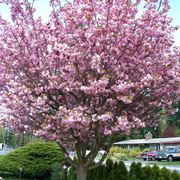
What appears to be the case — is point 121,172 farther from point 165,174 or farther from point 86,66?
point 86,66

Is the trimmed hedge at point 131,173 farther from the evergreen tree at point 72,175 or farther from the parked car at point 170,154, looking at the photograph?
the parked car at point 170,154

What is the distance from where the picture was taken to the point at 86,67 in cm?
735

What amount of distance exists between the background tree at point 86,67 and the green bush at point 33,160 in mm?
7928

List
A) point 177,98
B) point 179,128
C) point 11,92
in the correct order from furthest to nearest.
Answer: point 179,128, point 177,98, point 11,92

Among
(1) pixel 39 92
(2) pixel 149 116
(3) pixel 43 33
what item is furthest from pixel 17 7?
(2) pixel 149 116

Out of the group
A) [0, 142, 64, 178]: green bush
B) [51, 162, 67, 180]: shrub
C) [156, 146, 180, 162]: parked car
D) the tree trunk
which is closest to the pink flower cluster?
the tree trunk

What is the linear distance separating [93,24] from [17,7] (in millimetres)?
1787

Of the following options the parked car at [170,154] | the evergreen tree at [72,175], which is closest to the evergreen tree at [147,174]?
the evergreen tree at [72,175]

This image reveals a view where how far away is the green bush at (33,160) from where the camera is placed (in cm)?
1557

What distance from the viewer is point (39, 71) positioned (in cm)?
761

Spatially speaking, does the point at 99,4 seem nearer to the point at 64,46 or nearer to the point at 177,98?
the point at 64,46

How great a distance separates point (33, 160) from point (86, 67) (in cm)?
954

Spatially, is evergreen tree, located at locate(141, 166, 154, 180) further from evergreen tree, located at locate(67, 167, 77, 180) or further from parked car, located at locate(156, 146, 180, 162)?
parked car, located at locate(156, 146, 180, 162)

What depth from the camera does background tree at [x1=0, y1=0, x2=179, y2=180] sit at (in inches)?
278
